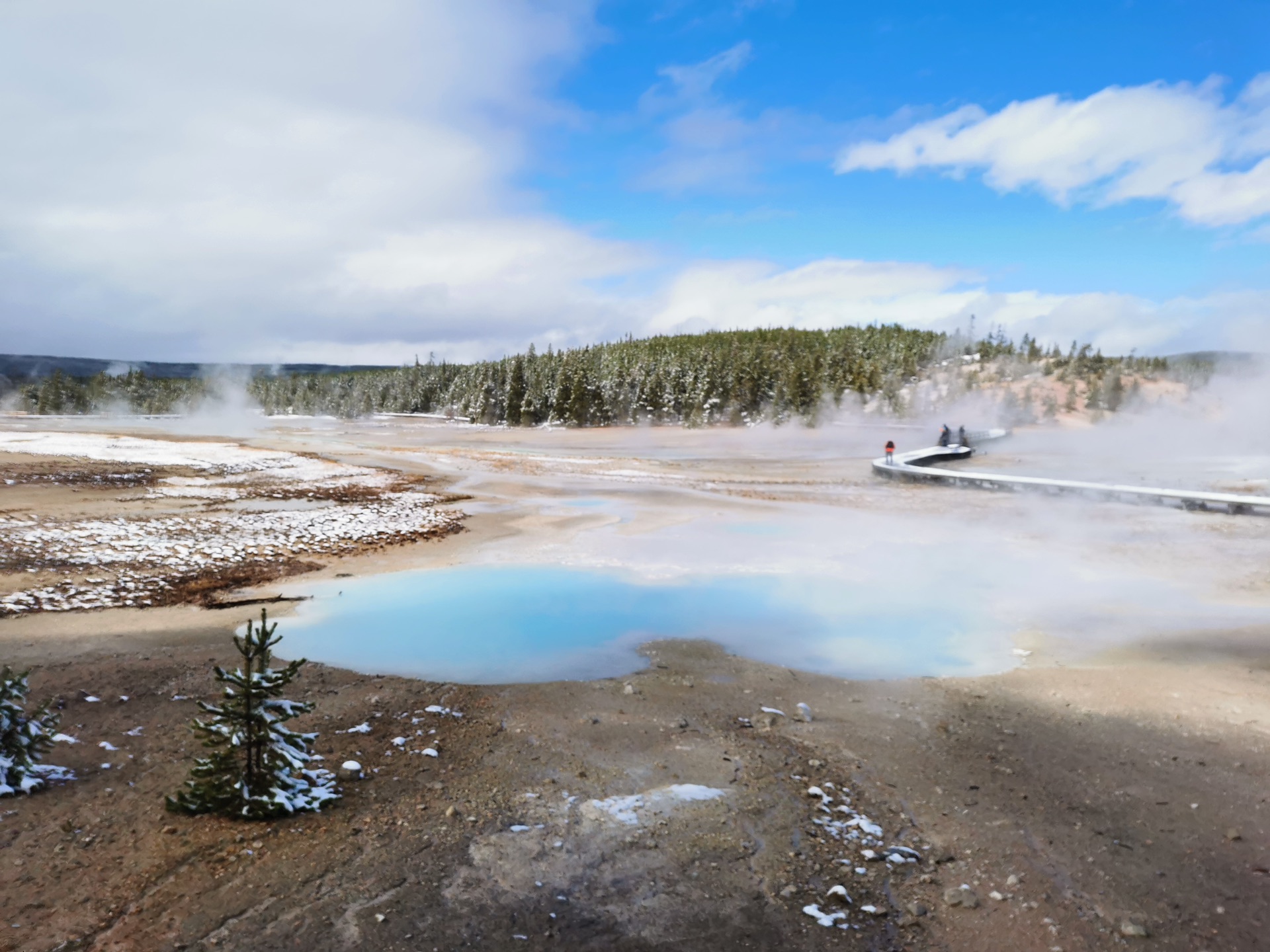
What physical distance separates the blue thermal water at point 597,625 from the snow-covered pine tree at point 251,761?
10.7 feet

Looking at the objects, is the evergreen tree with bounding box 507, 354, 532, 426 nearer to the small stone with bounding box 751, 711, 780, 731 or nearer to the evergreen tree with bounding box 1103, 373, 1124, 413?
the evergreen tree with bounding box 1103, 373, 1124, 413

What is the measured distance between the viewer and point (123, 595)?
12820 millimetres

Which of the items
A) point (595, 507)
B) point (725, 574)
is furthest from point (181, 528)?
point (725, 574)

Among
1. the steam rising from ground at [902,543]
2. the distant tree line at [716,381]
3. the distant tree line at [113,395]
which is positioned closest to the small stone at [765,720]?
A: the steam rising from ground at [902,543]

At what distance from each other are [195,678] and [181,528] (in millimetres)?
11865

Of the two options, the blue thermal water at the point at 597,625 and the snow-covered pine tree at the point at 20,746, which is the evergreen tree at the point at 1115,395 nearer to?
the blue thermal water at the point at 597,625

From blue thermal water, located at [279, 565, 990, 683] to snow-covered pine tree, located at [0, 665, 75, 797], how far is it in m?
3.50

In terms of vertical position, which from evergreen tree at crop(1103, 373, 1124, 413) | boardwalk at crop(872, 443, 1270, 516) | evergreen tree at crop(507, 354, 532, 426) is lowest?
boardwalk at crop(872, 443, 1270, 516)

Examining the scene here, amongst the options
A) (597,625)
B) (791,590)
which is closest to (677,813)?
(597,625)

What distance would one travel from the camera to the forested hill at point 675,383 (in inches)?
3140

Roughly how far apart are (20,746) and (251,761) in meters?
2.10

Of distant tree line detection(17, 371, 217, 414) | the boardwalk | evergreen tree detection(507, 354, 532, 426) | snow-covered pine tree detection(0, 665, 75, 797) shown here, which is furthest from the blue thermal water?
distant tree line detection(17, 371, 217, 414)

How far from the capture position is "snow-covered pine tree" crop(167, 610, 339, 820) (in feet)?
19.5

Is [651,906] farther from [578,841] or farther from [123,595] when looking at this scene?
[123,595]
